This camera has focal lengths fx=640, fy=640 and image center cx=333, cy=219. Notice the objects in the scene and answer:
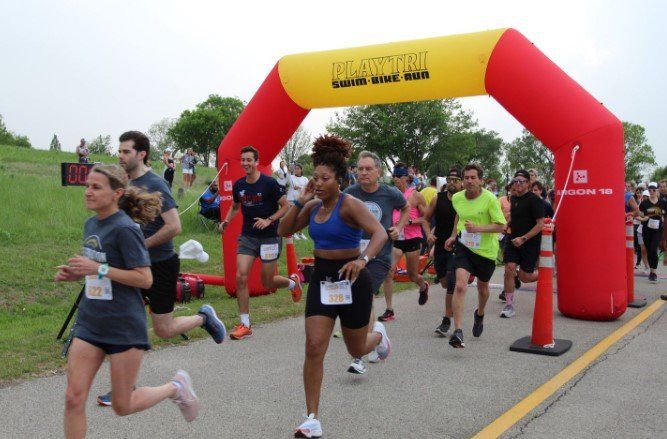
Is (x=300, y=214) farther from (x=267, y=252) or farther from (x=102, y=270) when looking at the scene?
(x=267, y=252)

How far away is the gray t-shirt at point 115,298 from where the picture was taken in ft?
11.1

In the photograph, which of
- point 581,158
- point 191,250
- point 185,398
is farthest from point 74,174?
point 581,158

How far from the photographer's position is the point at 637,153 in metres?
90.1

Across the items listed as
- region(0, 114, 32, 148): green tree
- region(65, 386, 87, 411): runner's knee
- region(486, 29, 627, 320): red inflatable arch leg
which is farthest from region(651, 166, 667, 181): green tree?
region(65, 386, 87, 411): runner's knee

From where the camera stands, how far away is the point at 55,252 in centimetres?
1199

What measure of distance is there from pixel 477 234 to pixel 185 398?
389 cm

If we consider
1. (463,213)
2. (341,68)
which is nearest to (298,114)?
(341,68)

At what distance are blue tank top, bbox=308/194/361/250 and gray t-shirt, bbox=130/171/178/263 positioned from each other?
1.35 m

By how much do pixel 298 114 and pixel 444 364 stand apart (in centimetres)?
522

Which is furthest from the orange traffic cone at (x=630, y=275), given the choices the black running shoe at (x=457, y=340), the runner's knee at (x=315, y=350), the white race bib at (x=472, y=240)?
the runner's knee at (x=315, y=350)

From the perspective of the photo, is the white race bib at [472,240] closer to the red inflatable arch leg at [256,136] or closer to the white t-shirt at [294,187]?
the red inflatable arch leg at [256,136]

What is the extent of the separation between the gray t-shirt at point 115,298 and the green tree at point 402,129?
2045 inches

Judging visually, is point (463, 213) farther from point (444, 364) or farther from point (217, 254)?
point (217, 254)

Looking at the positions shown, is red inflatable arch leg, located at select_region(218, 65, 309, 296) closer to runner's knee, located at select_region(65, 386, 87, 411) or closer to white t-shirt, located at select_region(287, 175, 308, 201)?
runner's knee, located at select_region(65, 386, 87, 411)
